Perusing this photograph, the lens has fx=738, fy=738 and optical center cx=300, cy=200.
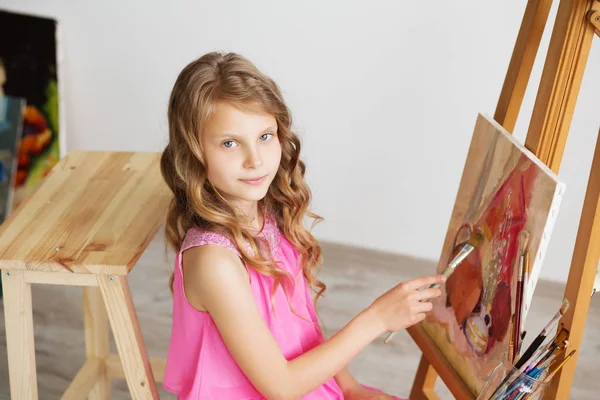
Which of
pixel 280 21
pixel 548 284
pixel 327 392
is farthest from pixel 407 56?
pixel 327 392

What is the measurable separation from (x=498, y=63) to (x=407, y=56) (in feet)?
0.92

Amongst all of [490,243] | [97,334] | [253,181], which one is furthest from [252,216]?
[97,334]

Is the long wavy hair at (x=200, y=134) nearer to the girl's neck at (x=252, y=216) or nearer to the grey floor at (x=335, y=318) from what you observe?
the girl's neck at (x=252, y=216)

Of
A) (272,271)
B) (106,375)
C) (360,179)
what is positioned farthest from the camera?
(360,179)

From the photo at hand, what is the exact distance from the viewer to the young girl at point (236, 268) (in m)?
1.20

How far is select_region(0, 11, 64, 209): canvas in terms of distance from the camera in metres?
2.56

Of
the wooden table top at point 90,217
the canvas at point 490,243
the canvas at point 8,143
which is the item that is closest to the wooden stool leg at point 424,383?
the canvas at point 490,243

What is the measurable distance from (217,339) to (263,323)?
0.41 feet

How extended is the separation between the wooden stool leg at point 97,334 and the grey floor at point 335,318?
0.17 m

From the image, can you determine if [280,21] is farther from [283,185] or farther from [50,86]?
[283,185]

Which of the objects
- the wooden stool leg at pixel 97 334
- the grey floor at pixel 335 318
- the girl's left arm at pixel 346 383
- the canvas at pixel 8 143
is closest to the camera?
the girl's left arm at pixel 346 383

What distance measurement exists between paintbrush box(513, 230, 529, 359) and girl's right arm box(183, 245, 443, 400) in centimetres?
16

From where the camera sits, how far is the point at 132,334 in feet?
4.48

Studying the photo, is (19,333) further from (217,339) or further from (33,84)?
(33,84)
